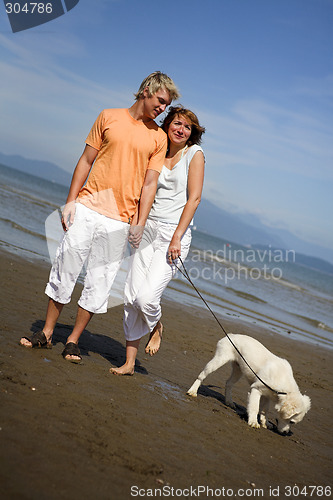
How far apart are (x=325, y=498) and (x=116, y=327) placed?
4.60m

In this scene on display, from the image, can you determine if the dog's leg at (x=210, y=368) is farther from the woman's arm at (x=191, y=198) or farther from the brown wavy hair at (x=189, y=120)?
the brown wavy hair at (x=189, y=120)

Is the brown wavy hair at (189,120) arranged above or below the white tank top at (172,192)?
above

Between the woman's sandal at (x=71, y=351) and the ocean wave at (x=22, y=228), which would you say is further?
the ocean wave at (x=22, y=228)

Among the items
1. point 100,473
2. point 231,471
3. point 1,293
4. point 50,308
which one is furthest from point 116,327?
point 100,473

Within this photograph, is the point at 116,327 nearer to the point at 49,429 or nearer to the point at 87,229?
the point at 87,229

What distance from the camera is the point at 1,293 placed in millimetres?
6930

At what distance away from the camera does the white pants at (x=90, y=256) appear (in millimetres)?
4645

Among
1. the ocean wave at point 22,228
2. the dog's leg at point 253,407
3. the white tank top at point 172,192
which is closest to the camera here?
the white tank top at point 172,192

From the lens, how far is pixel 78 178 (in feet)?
15.6

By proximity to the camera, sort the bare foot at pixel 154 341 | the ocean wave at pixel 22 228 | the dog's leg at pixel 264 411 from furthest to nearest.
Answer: the ocean wave at pixel 22 228
the bare foot at pixel 154 341
the dog's leg at pixel 264 411

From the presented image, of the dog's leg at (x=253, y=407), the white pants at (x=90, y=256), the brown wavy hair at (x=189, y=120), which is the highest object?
the brown wavy hair at (x=189, y=120)

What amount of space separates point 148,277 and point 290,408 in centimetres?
200

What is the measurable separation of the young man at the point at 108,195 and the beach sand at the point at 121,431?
73 cm

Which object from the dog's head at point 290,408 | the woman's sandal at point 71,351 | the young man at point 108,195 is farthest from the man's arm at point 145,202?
the dog's head at point 290,408
